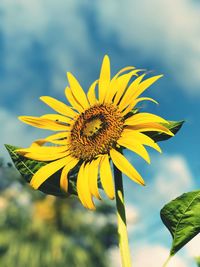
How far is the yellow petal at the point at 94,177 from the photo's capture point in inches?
38.8

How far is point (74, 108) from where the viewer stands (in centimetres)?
118

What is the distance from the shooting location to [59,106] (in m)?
1.21

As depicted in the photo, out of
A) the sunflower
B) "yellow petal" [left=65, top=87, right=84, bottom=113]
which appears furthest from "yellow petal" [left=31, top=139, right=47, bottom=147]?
"yellow petal" [left=65, top=87, right=84, bottom=113]

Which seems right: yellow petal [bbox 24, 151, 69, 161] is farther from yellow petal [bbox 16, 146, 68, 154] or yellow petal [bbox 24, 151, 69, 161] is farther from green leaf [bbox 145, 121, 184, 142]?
green leaf [bbox 145, 121, 184, 142]

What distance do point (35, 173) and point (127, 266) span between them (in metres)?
0.32

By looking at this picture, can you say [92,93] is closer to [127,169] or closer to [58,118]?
[58,118]

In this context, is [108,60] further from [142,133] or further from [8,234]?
[8,234]

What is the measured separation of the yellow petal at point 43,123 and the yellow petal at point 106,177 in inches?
8.5

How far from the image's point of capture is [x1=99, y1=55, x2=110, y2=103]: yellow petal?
117 centimetres

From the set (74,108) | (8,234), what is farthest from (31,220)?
(74,108)

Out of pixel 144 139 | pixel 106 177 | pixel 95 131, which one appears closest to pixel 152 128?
pixel 144 139

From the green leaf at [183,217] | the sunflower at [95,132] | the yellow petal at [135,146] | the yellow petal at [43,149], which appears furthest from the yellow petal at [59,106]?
the green leaf at [183,217]

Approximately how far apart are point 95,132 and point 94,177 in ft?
0.68

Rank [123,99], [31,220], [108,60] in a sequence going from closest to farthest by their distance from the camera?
[123,99] → [108,60] → [31,220]
